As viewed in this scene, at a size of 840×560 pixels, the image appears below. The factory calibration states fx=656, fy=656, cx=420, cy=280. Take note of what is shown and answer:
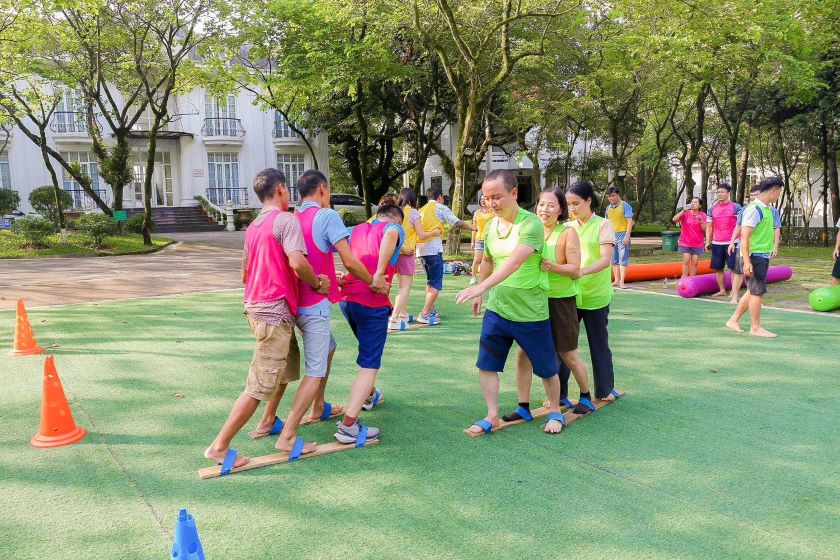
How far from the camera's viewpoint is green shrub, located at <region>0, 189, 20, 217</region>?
89.7ft

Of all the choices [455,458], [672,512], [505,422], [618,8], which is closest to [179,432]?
[455,458]

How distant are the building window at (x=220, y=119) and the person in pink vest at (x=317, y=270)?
1239 inches

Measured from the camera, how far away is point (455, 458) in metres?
3.88

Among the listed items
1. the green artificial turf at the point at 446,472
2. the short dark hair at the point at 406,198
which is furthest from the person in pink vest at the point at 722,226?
the short dark hair at the point at 406,198

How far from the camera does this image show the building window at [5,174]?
29875 millimetres

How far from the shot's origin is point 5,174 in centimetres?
3002

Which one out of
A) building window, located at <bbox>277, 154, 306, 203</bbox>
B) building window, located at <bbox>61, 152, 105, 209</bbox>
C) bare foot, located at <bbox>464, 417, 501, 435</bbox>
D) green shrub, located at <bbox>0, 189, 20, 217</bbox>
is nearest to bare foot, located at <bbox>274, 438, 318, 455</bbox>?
bare foot, located at <bbox>464, 417, 501, 435</bbox>

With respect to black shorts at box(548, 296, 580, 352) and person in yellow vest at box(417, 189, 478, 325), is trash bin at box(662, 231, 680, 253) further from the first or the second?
black shorts at box(548, 296, 580, 352)

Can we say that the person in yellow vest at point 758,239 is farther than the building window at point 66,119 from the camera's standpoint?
No

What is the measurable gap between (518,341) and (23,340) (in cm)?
523

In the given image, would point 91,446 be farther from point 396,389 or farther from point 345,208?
point 345,208

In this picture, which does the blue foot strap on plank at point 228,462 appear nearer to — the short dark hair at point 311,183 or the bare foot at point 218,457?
the bare foot at point 218,457

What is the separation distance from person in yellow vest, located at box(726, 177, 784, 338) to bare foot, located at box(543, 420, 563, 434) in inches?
147

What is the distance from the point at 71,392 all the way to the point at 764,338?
6.72 metres
